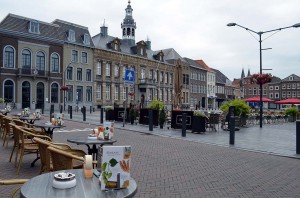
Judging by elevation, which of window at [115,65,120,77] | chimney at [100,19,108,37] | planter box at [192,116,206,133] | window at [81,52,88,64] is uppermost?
chimney at [100,19,108,37]

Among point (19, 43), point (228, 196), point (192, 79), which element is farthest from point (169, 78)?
point (228, 196)

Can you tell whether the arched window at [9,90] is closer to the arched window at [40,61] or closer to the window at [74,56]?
the arched window at [40,61]

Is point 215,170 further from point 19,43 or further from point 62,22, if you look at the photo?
point 62,22

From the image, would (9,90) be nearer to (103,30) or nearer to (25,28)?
(25,28)

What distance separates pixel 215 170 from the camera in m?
6.75

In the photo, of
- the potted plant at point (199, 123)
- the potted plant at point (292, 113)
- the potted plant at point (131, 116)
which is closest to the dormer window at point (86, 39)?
the potted plant at point (131, 116)

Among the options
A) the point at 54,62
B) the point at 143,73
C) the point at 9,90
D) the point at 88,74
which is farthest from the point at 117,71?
the point at 9,90

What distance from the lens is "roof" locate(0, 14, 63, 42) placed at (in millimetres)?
33094

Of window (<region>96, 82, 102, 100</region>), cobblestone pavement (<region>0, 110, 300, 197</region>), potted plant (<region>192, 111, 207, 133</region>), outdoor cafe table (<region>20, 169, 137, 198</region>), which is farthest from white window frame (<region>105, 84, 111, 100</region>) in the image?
outdoor cafe table (<region>20, 169, 137, 198</region>)

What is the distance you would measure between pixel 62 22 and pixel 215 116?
31.5 m

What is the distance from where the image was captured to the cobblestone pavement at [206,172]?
514 cm

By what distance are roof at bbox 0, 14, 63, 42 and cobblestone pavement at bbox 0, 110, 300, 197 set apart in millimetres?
28769

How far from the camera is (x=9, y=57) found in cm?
3341

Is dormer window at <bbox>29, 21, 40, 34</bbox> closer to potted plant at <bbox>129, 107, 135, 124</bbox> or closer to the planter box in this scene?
potted plant at <bbox>129, 107, 135, 124</bbox>
